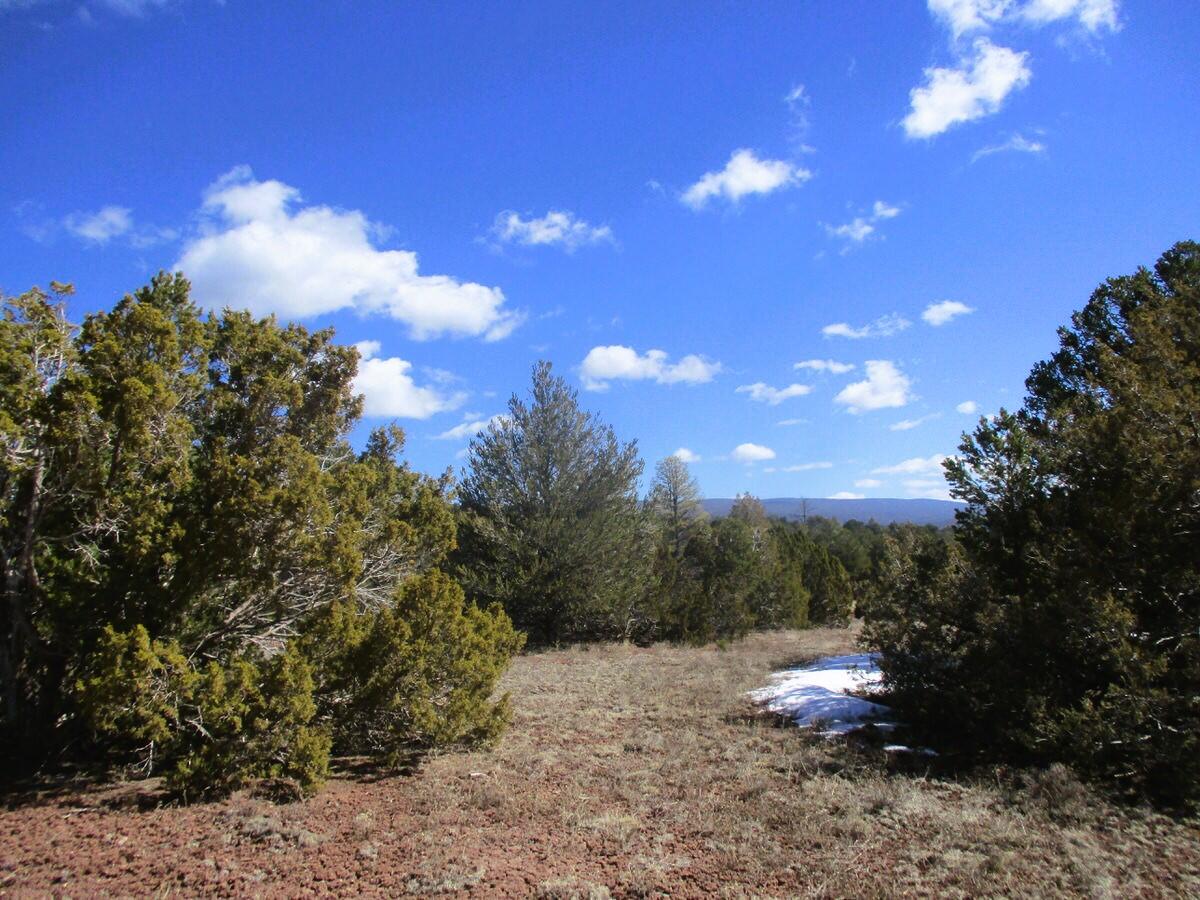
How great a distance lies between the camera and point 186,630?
5.62 m

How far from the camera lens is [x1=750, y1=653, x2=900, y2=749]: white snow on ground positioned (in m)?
8.66

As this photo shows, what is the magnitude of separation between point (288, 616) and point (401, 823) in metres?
2.47

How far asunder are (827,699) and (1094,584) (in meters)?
4.63

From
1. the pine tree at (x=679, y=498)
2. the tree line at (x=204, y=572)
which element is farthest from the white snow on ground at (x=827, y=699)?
the pine tree at (x=679, y=498)

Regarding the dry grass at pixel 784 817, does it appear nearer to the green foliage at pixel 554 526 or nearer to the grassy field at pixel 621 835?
the grassy field at pixel 621 835

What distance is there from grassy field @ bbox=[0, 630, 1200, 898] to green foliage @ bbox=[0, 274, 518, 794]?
562 millimetres

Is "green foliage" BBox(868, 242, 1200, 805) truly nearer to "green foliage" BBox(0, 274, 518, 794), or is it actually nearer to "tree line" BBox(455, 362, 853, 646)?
"green foliage" BBox(0, 274, 518, 794)

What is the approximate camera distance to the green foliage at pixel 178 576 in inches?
192

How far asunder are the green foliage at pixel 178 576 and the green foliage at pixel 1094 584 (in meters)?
Result: 5.70

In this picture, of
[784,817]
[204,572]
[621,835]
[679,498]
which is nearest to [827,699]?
[784,817]

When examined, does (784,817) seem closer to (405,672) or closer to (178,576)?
(405,672)


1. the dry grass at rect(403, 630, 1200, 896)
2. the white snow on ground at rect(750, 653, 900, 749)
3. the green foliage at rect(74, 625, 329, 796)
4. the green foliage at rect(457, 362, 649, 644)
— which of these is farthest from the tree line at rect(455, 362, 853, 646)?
the green foliage at rect(74, 625, 329, 796)

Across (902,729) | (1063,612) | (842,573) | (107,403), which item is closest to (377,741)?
(107,403)

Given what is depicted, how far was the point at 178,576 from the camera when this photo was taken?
5.21 meters
